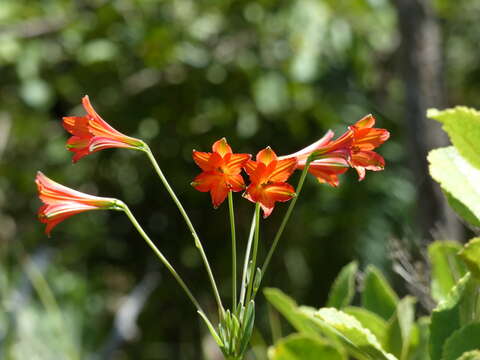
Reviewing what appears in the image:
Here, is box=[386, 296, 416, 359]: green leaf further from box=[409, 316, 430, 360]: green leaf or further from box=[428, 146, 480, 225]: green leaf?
box=[428, 146, 480, 225]: green leaf

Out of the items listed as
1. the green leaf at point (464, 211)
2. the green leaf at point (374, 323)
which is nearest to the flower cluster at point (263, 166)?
the green leaf at point (464, 211)

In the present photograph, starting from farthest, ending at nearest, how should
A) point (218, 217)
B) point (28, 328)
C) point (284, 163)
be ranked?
1. point (218, 217)
2. point (28, 328)
3. point (284, 163)

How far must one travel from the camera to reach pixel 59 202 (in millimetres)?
691

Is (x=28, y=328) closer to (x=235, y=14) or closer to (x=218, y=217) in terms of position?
(x=218, y=217)

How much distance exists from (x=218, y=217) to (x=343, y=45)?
3.21ft

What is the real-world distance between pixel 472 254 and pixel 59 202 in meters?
0.38

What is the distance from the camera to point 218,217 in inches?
118

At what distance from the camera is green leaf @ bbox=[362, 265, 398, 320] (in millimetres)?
970

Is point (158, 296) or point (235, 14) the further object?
point (158, 296)

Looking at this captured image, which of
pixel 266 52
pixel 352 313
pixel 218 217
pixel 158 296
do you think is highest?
pixel 352 313

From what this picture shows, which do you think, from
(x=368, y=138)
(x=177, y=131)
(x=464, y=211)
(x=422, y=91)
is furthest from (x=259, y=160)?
(x=177, y=131)

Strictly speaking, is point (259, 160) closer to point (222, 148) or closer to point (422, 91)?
point (222, 148)

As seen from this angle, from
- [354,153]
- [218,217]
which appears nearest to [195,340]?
[218,217]

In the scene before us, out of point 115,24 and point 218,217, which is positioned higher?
point 115,24
